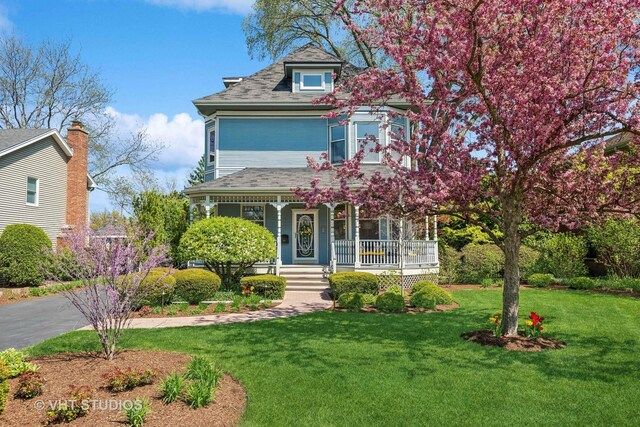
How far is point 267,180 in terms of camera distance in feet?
55.8


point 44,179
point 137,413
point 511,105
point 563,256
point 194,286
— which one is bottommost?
point 137,413

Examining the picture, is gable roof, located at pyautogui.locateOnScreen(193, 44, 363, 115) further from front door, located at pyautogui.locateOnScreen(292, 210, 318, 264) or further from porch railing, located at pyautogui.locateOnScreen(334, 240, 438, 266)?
porch railing, located at pyautogui.locateOnScreen(334, 240, 438, 266)

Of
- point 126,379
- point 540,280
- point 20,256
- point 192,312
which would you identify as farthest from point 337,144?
point 126,379

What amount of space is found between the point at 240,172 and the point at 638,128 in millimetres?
14296

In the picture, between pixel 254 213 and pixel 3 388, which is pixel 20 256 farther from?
pixel 3 388

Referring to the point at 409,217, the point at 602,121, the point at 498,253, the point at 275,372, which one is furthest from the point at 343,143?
the point at 275,372

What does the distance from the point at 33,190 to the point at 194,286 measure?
12.4m

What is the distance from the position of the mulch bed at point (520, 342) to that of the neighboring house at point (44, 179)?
18036mm

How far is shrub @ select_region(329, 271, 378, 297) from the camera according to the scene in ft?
42.5

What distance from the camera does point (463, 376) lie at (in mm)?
5938

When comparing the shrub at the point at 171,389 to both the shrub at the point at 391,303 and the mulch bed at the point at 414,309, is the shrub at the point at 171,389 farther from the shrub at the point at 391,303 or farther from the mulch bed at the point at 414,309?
the shrub at the point at 391,303

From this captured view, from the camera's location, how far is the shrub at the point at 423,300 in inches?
452

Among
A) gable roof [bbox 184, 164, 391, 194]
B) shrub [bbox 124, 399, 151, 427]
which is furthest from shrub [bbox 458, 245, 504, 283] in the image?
shrub [bbox 124, 399, 151, 427]

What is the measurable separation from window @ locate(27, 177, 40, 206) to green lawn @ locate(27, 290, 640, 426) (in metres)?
13.7
